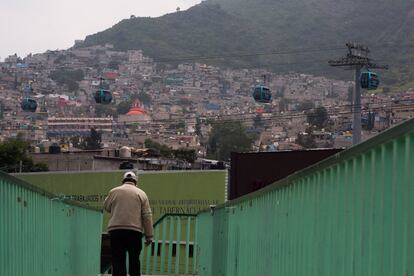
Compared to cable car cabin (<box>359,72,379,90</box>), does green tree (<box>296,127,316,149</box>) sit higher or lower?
lower

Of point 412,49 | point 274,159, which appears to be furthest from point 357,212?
point 412,49

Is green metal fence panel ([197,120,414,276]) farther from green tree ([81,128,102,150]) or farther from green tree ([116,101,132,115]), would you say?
green tree ([116,101,132,115])

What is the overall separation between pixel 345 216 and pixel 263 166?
27.0 m

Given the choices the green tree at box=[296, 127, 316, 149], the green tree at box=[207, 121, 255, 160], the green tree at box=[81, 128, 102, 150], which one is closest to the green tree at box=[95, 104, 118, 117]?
the green tree at box=[81, 128, 102, 150]

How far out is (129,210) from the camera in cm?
1038

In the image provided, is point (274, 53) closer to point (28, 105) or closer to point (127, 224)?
point (28, 105)

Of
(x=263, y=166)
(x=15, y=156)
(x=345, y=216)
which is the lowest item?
(x=15, y=156)

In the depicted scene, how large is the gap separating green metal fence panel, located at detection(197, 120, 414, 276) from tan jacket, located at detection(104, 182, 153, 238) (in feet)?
9.09

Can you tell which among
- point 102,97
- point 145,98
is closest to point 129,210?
point 102,97

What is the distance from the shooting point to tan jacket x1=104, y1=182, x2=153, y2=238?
10375mm

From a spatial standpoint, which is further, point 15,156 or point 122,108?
point 122,108

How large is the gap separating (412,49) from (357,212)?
14168cm

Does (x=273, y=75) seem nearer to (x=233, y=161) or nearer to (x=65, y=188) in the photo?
(x=65, y=188)

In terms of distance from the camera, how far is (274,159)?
1206 inches
